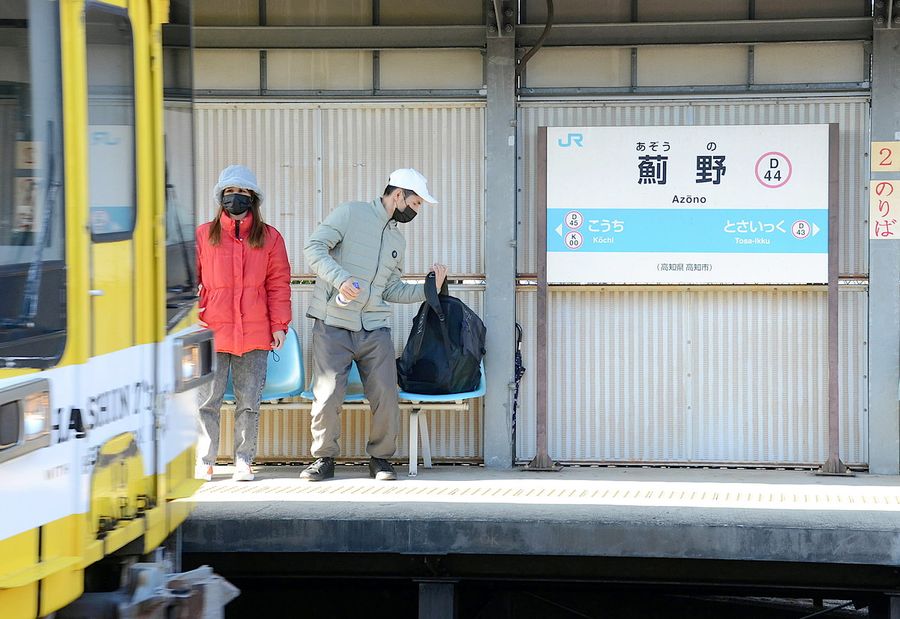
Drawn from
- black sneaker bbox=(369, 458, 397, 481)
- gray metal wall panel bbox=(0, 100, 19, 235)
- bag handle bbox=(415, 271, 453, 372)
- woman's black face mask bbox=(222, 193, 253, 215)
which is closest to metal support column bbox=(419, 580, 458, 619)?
black sneaker bbox=(369, 458, 397, 481)

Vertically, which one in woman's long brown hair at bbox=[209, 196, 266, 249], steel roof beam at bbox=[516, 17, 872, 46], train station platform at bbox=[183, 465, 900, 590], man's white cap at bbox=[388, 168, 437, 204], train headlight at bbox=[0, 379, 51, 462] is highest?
steel roof beam at bbox=[516, 17, 872, 46]

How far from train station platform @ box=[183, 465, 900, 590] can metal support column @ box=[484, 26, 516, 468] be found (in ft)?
3.90

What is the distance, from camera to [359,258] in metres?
6.65

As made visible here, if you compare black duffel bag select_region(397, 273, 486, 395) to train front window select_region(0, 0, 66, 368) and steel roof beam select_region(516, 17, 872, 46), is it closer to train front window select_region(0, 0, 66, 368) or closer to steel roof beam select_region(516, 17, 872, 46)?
steel roof beam select_region(516, 17, 872, 46)

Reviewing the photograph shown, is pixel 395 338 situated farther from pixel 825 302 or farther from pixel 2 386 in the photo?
pixel 2 386

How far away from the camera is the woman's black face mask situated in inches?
257

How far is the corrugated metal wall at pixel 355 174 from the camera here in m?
7.41

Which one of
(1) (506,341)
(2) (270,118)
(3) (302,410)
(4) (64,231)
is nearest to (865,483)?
(1) (506,341)

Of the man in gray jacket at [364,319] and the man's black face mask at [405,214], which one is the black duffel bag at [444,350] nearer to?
the man in gray jacket at [364,319]

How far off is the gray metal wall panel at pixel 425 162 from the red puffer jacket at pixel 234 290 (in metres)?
0.95

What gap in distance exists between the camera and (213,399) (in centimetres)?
669

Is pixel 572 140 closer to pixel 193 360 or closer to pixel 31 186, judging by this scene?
pixel 193 360

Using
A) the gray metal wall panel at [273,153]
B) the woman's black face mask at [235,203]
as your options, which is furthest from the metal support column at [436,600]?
the gray metal wall panel at [273,153]

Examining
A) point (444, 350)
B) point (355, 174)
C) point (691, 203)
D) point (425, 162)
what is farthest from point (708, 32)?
point (444, 350)
